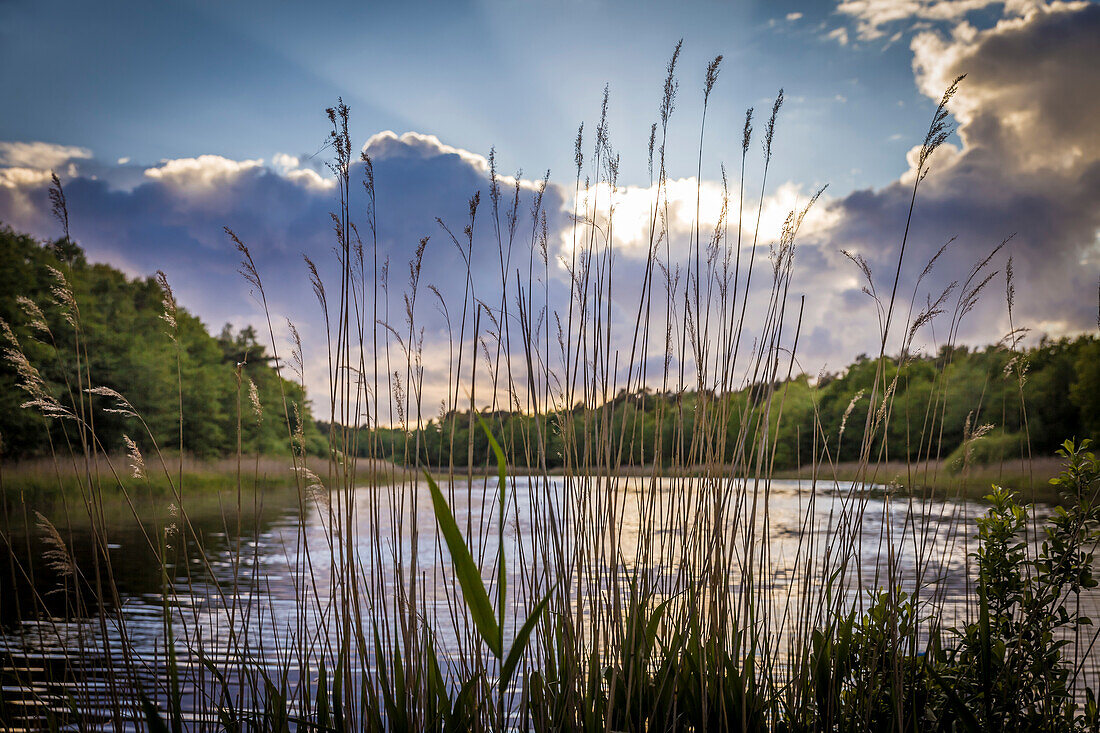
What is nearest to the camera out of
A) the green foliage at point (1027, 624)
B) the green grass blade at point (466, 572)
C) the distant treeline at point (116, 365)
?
the green grass blade at point (466, 572)

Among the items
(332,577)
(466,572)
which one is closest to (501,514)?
(466,572)

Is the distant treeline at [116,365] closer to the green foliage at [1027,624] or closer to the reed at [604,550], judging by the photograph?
the reed at [604,550]

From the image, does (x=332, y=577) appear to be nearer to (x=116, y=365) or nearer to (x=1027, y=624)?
(x=1027, y=624)

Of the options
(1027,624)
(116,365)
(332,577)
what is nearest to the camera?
(1027,624)

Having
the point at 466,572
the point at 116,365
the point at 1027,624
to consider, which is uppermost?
the point at 116,365

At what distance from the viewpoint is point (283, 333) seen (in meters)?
1.85

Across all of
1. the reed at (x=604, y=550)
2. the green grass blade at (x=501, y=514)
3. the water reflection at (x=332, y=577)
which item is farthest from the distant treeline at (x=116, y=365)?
the green grass blade at (x=501, y=514)

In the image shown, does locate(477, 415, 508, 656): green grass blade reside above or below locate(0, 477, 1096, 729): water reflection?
above

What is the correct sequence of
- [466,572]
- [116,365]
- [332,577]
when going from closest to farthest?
1. [466,572]
2. [332,577]
3. [116,365]

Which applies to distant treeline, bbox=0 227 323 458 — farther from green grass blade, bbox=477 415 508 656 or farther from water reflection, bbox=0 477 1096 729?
green grass blade, bbox=477 415 508 656

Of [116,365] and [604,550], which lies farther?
[116,365]

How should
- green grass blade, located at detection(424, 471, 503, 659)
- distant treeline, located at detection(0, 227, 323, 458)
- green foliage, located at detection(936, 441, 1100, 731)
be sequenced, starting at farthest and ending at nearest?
distant treeline, located at detection(0, 227, 323, 458), green foliage, located at detection(936, 441, 1100, 731), green grass blade, located at detection(424, 471, 503, 659)

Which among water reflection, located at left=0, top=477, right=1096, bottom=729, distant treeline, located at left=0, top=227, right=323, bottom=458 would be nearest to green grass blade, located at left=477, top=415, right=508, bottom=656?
water reflection, located at left=0, top=477, right=1096, bottom=729

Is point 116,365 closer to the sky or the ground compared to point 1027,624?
closer to the sky
